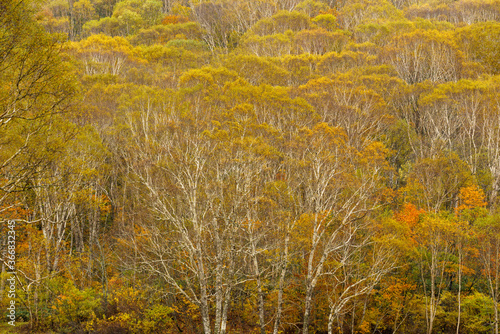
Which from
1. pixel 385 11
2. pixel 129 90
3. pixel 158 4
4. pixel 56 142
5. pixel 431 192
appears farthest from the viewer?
pixel 158 4

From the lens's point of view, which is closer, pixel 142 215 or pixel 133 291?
Answer: pixel 133 291

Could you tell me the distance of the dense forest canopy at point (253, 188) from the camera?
18.2 metres

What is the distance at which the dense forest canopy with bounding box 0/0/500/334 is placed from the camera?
59.6 ft

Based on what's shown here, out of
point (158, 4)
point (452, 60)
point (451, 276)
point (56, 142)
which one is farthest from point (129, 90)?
point (158, 4)

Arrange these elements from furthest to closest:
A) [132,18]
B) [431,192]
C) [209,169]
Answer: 1. [132,18]
2. [431,192]
3. [209,169]

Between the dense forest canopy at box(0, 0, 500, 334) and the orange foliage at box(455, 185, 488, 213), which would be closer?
the dense forest canopy at box(0, 0, 500, 334)

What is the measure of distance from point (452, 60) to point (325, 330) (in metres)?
32.4

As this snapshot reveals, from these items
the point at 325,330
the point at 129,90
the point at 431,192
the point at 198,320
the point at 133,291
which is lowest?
the point at 325,330

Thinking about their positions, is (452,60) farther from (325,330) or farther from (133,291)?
(133,291)

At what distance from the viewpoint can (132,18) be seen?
78625mm

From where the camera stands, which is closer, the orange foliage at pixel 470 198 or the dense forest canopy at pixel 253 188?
the dense forest canopy at pixel 253 188

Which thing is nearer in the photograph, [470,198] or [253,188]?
[253,188]

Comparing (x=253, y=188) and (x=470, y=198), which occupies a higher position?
(x=253, y=188)

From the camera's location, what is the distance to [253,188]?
931 inches
